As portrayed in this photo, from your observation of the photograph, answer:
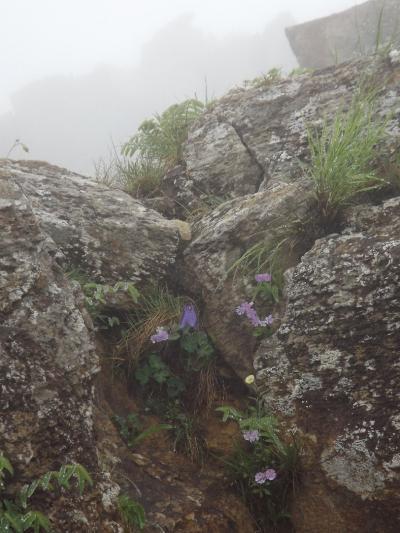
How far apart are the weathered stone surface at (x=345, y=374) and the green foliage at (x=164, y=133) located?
9.05 ft

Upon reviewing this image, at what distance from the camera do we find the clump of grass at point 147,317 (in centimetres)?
337

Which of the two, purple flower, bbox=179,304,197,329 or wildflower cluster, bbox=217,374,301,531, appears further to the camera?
purple flower, bbox=179,304,197,329

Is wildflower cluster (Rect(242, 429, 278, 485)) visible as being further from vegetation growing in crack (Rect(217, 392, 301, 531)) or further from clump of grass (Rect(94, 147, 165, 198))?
clump of grass (Rect(94, 147, 165, 198))

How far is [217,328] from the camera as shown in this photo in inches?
136

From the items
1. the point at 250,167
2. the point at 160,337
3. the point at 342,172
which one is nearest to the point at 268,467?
the point at 160,337

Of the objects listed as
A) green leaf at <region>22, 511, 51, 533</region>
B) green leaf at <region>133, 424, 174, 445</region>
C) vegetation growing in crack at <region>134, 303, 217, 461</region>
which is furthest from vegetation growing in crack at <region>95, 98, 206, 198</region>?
green leaf at <region>22, 511, 51, 533</region>

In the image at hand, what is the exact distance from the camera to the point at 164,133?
5.57 meters

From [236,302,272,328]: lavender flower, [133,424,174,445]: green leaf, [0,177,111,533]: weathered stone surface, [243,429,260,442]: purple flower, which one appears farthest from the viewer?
[236,302,272,328]: lavender flower

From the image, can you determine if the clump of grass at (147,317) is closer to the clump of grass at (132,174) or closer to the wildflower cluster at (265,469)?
the wildflower cluster at (265,469)

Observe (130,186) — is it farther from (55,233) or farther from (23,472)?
(23,472)

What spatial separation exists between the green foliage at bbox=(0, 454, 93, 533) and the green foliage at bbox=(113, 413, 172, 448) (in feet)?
2.53

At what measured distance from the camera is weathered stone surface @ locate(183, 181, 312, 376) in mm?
3346

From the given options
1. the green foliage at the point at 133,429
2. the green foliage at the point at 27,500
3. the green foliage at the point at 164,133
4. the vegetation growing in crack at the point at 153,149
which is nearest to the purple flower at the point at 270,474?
the green foliage at the point at 133,429

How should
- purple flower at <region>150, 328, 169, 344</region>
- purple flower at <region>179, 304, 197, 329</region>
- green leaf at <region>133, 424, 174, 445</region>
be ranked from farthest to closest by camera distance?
1. purple flower at <region>179, 304, 197, 329</region>
2. purple flower at <region>150, 328, 169, 344</region>
3. green leaf at <region>133, 424, 174, 445</region>
